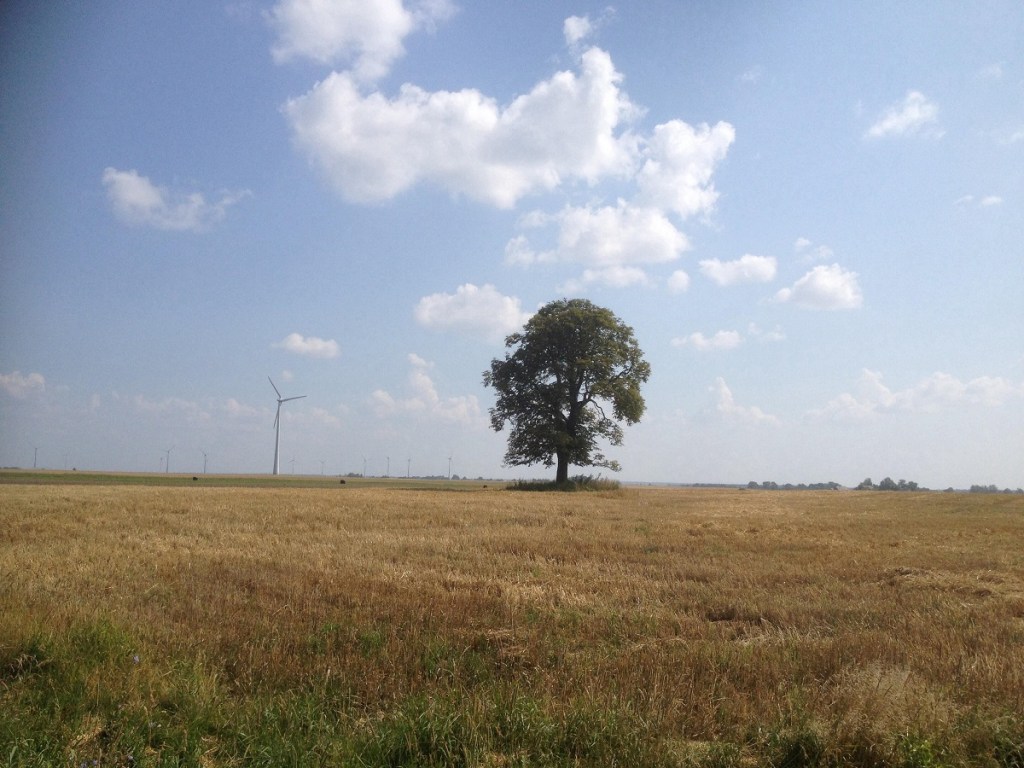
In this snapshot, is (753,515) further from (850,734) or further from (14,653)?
(14,653)

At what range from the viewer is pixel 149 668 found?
6.41 meters

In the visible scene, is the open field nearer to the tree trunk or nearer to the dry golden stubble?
the dry golden stubble

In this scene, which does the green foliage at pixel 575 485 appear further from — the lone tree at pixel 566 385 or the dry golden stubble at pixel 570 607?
the dry golden stubble at pixel 570 607

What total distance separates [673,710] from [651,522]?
18.2 metres

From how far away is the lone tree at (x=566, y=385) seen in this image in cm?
5031

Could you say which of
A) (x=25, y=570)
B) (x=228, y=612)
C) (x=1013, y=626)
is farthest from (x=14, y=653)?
(x=1013, y=626)

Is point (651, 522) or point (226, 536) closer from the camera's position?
→ point (226, 536)

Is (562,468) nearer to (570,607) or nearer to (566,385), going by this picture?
(566,385)

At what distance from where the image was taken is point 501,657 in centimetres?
713

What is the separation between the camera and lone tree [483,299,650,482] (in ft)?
165

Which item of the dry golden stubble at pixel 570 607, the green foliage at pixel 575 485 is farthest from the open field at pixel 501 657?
the green foliage at pixel 575 485

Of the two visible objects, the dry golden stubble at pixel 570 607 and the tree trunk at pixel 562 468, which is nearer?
the dry golden stubble at pixel 570 607

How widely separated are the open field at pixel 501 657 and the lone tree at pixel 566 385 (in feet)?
115

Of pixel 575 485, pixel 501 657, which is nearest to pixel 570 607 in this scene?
pixel 501 657
